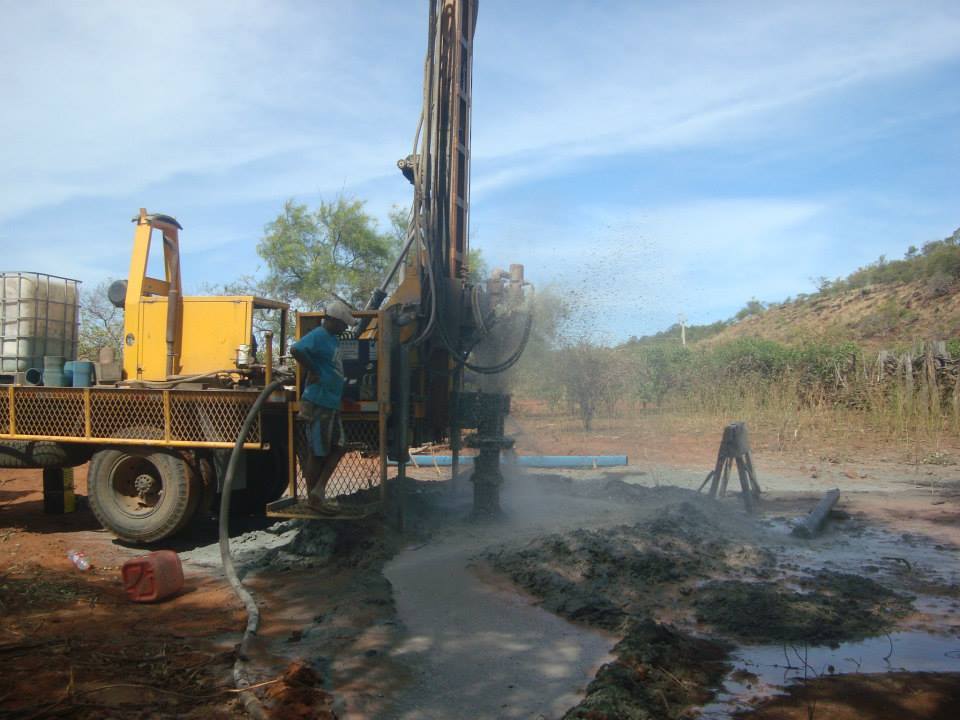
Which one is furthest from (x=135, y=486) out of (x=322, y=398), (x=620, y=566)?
(x=620, y=566)

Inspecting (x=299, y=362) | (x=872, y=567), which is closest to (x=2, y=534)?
(x=299, y=362)

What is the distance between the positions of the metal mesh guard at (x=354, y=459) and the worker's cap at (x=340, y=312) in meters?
1.04

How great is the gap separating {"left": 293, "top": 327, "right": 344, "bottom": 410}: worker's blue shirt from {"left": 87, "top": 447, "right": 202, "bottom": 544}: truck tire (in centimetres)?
193

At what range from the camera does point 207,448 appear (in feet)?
25.7

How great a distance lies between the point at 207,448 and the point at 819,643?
5903 mm

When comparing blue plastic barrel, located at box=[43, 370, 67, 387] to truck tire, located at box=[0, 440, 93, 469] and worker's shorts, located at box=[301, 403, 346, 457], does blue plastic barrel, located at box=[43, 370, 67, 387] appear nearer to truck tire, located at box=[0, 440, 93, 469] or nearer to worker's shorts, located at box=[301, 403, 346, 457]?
truck tire, located at box=[0, 440, 93, 469]

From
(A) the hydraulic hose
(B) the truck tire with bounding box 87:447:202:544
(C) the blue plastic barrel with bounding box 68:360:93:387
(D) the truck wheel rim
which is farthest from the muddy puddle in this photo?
(C) the blue plastic barrel with bounding box 68:360:93:387

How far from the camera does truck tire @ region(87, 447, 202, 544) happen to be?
7.73 m

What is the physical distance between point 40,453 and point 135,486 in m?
1.23

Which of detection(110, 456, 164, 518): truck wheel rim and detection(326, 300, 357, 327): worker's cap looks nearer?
detection(326, 300, 357, 327): worker's cap

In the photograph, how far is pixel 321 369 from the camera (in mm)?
6805

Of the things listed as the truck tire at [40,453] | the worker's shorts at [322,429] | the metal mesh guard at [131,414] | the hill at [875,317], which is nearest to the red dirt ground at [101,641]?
the truck tire at [40,453]

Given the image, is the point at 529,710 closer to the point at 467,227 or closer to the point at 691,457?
the point at 467,227

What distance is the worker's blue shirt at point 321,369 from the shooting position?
22.1ft
